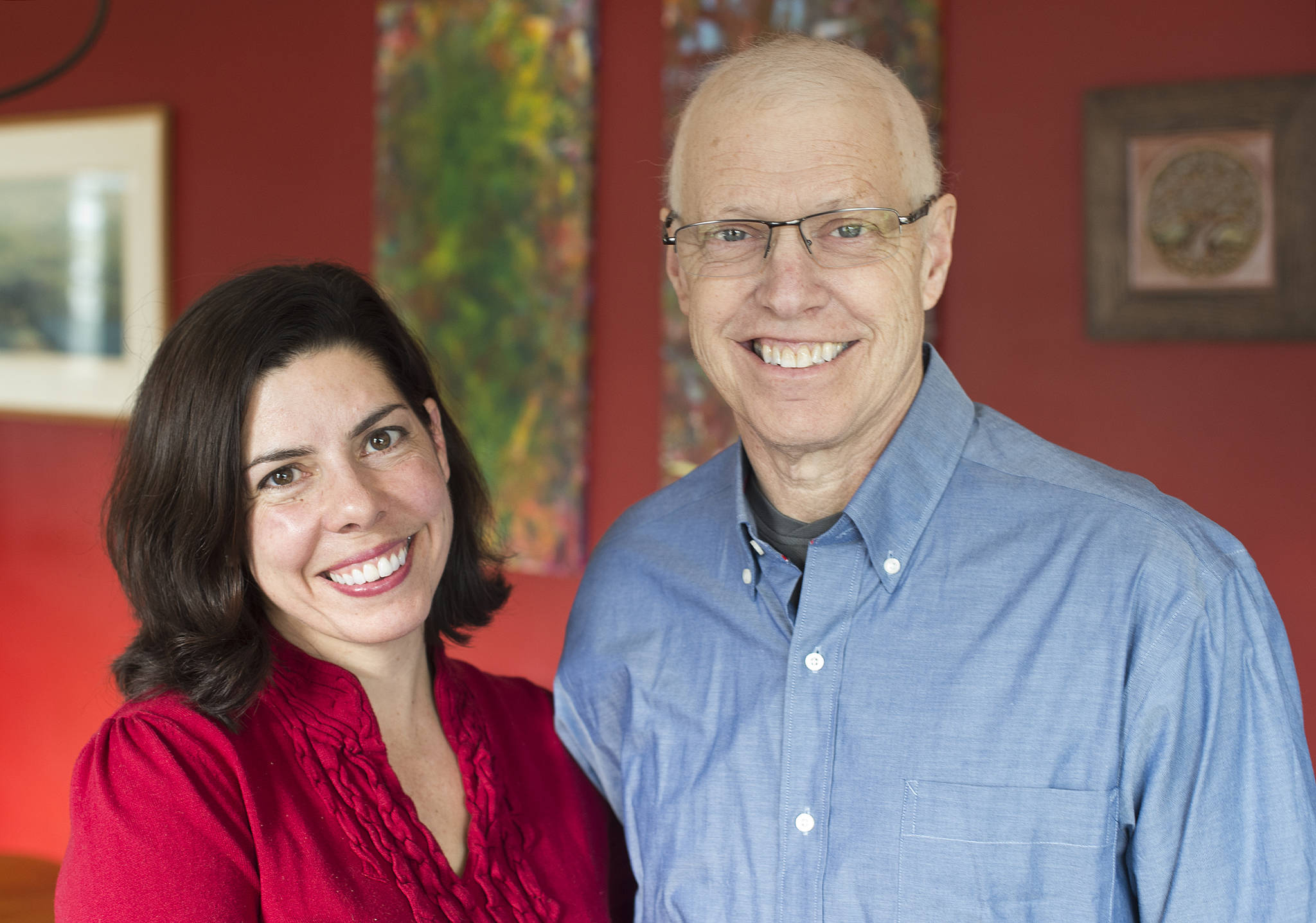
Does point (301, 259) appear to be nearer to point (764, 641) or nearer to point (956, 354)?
point (956, 354)

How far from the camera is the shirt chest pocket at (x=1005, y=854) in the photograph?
1.28 metres

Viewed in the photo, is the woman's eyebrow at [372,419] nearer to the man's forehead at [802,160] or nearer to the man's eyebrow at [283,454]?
the man's eyebrow at [283,454]

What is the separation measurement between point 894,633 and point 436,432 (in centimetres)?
77

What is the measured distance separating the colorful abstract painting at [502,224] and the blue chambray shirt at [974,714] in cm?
175

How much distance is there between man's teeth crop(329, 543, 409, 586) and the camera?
1565 millimetres

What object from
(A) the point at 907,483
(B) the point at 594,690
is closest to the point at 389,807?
(B) the point at 594,690

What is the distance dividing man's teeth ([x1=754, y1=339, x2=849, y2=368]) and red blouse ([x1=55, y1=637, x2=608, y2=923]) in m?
0.73

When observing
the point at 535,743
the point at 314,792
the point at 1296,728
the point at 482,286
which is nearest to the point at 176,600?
the point at 314,792

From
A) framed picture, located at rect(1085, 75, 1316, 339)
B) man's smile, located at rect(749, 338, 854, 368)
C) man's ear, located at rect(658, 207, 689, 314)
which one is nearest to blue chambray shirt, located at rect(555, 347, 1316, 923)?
man's smile, located at rect(749, 338, 854, 368)

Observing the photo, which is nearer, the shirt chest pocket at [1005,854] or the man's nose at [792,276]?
the shirt chest pocket at [1005,854]

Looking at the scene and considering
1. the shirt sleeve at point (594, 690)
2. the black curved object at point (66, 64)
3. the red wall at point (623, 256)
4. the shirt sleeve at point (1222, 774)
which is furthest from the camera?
the red wall at point (623, 256)

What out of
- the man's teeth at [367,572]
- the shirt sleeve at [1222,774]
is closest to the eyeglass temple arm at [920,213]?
the shirt sleeve at [1222,774]

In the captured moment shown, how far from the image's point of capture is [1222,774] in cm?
122

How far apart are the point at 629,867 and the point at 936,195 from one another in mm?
1118
